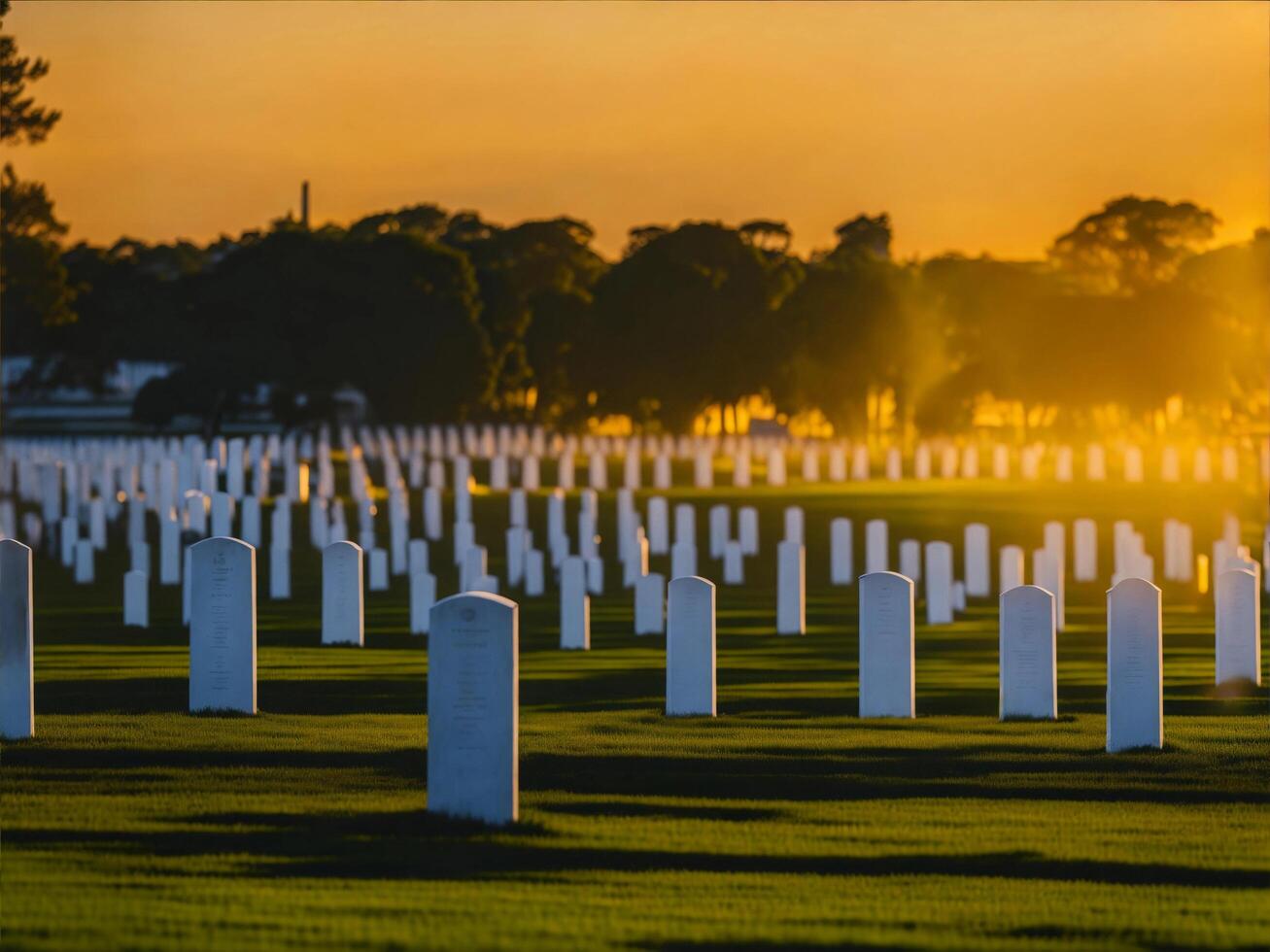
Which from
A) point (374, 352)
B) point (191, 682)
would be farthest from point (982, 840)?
point (374, 352)

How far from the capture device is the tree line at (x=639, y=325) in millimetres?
55750

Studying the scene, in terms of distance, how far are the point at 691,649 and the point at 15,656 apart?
440 cm

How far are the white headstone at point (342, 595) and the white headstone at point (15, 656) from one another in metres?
6.97

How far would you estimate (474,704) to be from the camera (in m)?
9.59

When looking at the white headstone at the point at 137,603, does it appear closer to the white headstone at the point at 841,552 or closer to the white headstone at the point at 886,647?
the white headstone at the point at 886,647

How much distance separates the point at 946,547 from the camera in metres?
Answer: 24.7

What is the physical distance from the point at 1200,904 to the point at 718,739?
16.1 ft

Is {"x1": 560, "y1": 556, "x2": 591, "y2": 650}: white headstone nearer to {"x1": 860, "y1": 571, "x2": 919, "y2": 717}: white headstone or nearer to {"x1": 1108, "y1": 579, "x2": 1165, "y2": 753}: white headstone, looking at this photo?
{"x1": 860, "y1": 571, "x2": 919, "y2": 717}: white headstone

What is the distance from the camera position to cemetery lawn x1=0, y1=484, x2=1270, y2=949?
8.01m

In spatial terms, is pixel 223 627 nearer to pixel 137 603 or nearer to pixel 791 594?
pixel 137 603

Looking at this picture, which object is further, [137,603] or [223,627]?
Answer: [137,603]

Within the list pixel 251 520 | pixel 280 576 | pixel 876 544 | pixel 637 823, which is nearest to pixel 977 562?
pixel 876 544

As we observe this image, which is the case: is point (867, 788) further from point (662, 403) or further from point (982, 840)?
point (662, 403)

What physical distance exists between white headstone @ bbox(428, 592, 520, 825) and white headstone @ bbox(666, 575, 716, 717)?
4715 millimetres
